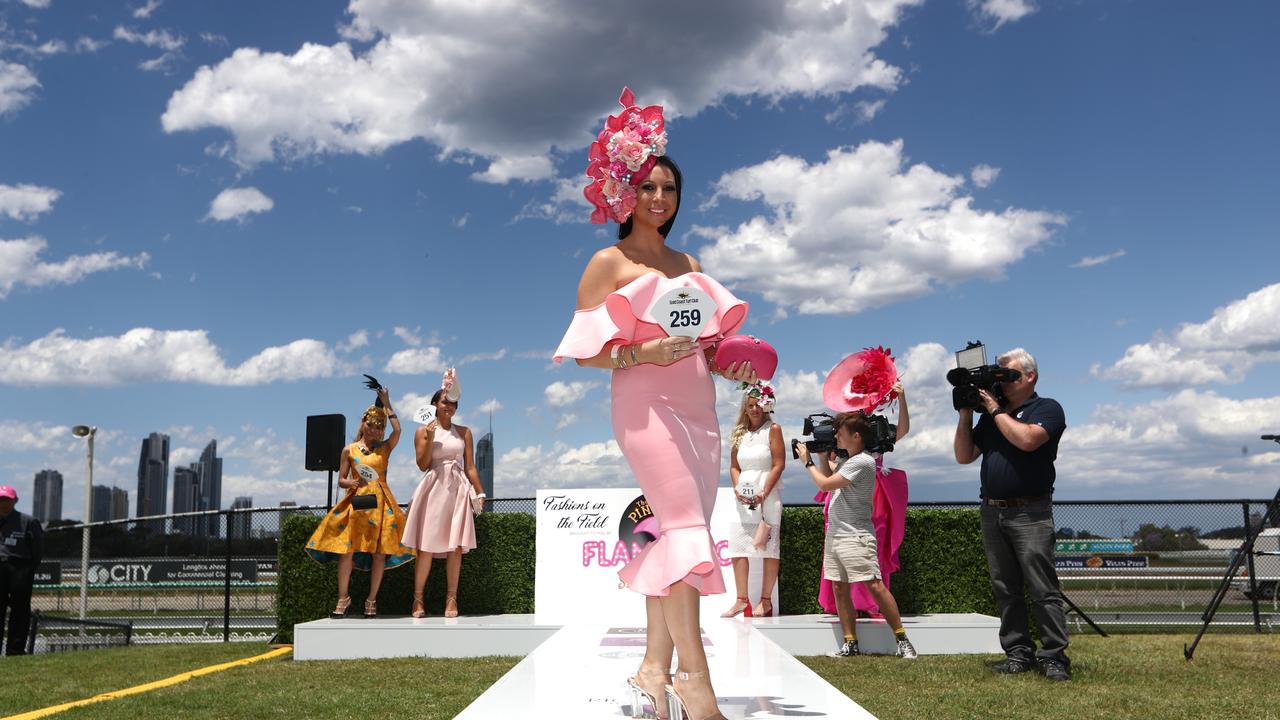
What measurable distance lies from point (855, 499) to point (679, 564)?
4281 mm

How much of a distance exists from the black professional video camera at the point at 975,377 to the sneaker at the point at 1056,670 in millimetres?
1534

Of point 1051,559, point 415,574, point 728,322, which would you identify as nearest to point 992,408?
point 1051,559

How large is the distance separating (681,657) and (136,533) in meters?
14.6

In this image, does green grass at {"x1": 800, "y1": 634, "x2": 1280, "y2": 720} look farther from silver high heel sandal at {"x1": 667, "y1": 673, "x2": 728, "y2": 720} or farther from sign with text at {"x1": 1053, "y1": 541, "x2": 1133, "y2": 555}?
sign with text at {"x1": 1053, "y1": 541, "x2": 1133, "y2": 555}

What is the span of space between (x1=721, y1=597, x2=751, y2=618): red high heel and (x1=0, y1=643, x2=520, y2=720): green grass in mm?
1786

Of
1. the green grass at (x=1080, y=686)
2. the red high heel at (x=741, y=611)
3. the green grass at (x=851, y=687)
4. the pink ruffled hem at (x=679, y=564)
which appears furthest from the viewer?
the red high heel at (x=741, y=611)

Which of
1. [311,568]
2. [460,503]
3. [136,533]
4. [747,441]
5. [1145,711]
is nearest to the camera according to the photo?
[1145,711]

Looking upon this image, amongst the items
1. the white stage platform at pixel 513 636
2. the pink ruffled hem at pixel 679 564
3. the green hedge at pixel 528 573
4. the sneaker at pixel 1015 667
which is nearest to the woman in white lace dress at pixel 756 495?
the white stage platform at pixel 513 636

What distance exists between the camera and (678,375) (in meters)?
2.71

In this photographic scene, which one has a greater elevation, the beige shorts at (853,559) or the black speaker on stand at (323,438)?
the black speaker on stand at (323,438)

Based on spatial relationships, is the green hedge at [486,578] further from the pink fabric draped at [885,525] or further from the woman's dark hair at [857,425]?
the woman's dark hair at [857,425]

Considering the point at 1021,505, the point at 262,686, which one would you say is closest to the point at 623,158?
the point at 1021,505

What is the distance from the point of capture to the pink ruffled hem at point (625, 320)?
8.92 feet

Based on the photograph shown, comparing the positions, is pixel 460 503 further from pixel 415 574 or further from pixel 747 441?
pixel 747 441
